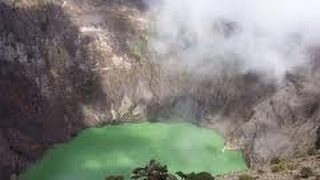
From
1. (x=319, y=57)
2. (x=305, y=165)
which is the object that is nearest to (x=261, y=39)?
(x=319, y=57)

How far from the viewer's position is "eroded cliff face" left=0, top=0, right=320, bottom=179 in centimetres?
14425

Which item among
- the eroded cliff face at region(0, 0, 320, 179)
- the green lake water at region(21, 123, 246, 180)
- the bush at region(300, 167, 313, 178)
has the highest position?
the bush at region(300, 167, 313, 178)

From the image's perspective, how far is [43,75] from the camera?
163 metres

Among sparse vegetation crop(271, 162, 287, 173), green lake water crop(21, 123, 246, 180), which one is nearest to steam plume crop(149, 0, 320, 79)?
green lake water crop(21, 123, 246, 180)

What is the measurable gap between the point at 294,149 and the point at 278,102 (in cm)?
1871

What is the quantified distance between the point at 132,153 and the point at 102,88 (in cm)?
2819

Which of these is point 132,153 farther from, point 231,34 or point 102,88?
point 231,34

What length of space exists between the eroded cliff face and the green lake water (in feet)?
9.55

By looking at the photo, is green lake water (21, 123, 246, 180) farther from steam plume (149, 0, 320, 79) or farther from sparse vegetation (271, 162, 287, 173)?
sparse vegetation (271, 162, 287, 173)

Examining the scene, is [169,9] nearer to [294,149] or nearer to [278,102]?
[278,102]

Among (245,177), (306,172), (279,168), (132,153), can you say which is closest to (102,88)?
(132,153)

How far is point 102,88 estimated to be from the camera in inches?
6688

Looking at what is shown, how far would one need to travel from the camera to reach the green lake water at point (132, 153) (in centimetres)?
13762

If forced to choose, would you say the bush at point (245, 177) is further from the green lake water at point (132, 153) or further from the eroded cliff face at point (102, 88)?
the eroded cliff face at point (102, 88)
